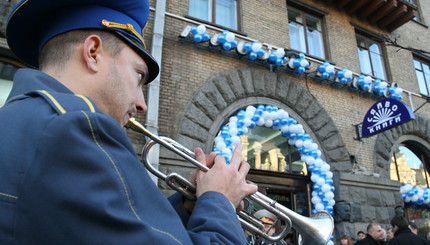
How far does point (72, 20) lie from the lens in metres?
1.27

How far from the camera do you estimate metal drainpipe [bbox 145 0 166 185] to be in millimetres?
5809

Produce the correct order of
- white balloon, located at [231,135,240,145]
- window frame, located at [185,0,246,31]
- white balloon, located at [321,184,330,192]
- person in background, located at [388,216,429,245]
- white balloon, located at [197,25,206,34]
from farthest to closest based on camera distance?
window frame, located at [185,0,246,31] → white balloon, located at [321,184,330,192] → white balloon, located at [197,25,206,34] → white balloon, located at [231,135,240,145] → person in background, located at [388,216,429,245]

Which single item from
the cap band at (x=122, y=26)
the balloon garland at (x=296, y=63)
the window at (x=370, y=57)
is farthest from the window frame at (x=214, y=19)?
the cap band at (x=122, y=26)

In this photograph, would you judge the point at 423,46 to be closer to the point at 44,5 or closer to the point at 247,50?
the point at 247,50

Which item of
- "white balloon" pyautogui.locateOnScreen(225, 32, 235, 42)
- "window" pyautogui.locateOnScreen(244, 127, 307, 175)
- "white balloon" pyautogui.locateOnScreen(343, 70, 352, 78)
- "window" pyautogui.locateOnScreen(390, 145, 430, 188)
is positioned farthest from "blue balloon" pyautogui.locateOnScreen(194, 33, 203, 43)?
"window" pyautogui.locateOnScreen(390, 145, 430, 188)

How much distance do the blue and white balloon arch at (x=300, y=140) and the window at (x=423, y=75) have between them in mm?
7112

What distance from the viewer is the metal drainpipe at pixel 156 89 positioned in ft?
19.1

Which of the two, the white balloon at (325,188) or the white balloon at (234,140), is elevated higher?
the white balloon at (234,140)

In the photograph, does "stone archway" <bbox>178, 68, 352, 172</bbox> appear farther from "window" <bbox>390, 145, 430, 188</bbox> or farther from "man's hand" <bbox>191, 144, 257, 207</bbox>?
"man's hand" <bbox>191, 144, 257, 207</bbox>

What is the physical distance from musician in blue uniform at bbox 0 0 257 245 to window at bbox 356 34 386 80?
10.8 m

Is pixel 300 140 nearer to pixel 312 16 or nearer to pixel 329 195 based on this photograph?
pixel 329 195

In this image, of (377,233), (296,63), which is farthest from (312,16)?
(377,233)

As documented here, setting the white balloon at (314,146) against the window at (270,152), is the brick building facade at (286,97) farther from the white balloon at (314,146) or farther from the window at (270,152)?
the white balloon at (314,146)

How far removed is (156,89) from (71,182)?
5.70 metres
